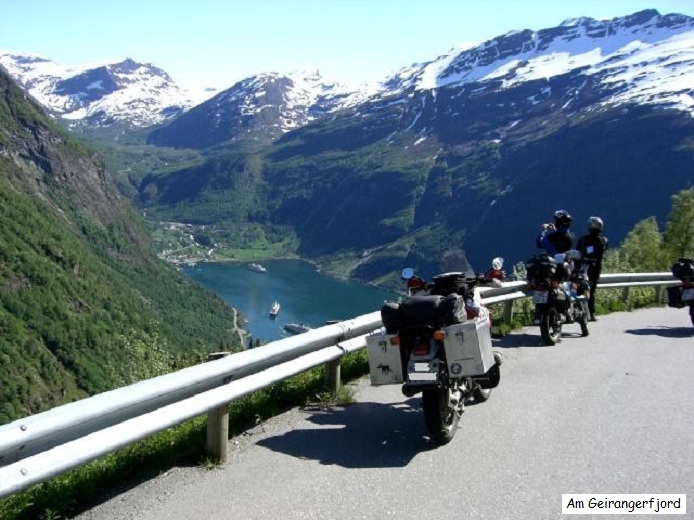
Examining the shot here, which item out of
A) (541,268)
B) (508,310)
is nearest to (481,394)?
(541,268)

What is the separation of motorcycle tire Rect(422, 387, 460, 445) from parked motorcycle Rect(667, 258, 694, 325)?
31.8 ft

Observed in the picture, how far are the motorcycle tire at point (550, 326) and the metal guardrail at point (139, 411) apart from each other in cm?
492

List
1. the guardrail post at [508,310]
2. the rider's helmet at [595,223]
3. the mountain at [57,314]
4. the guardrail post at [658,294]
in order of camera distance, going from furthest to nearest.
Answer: the mountain at [57,314]
the guardrail post at [658,294]
the rider's helmet at [595,223]
the guardrail post at [508,310]

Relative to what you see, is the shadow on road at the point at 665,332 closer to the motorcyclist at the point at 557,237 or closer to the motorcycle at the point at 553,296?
the motorcycle at the point at 553,296

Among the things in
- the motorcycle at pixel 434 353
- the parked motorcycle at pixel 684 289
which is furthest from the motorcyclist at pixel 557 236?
the motorcycle at pixel 434 353

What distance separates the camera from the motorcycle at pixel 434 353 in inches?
246

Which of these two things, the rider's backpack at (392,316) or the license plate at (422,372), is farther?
the rider's backpack at (392,316)

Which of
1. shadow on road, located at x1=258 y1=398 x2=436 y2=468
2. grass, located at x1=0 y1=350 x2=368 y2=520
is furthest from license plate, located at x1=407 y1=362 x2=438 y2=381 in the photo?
grass, located at x1=0 y1=350 x2=368 y2=520

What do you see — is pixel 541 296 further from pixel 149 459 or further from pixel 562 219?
pixel 149 459

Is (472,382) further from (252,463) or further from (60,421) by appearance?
(60,421)

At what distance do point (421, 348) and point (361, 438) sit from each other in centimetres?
99

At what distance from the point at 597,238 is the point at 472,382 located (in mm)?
8248

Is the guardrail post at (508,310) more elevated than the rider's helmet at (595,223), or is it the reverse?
the rider's helmet at (595,223)

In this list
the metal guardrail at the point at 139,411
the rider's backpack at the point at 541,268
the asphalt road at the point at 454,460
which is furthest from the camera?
the rider's backpack at the point at 541,268
